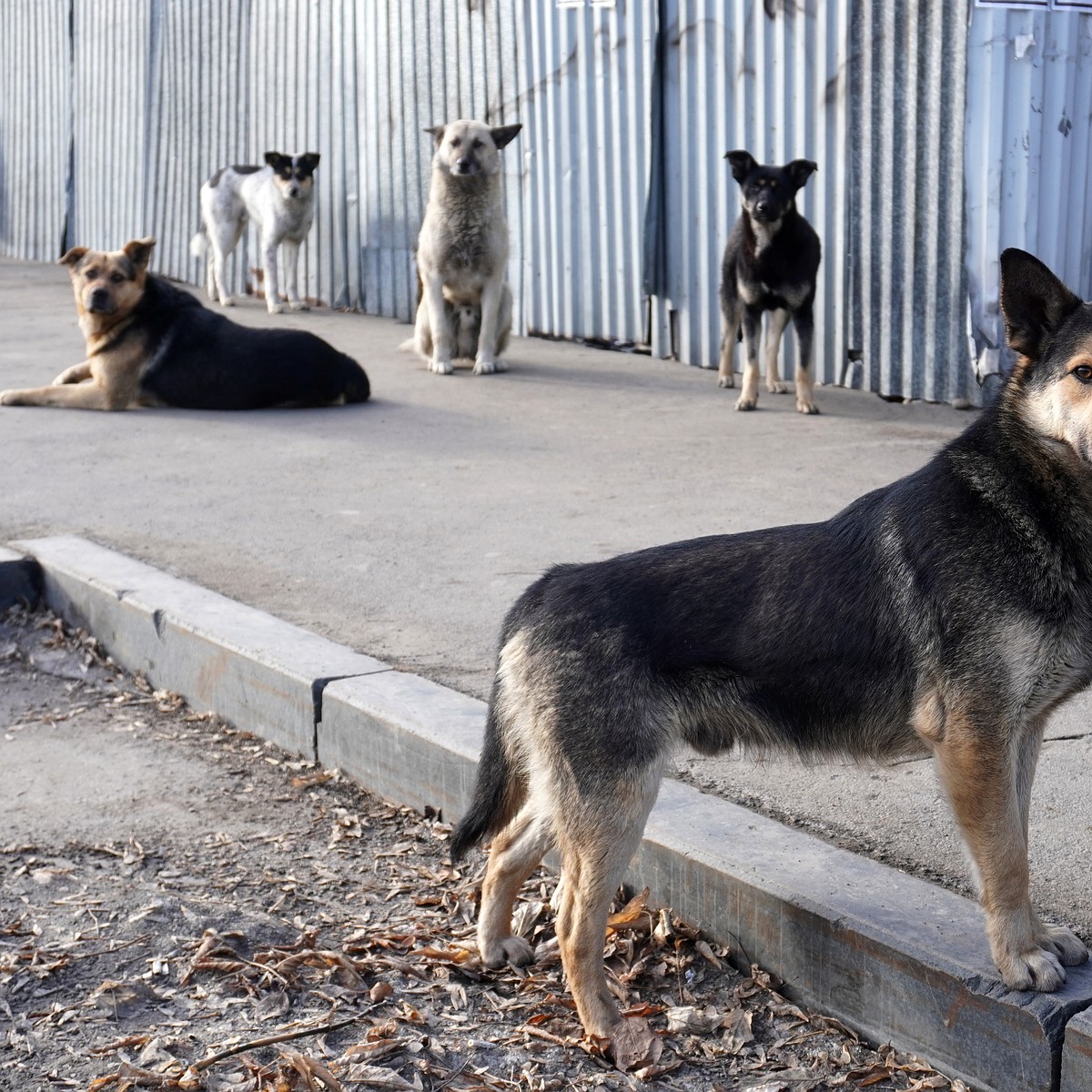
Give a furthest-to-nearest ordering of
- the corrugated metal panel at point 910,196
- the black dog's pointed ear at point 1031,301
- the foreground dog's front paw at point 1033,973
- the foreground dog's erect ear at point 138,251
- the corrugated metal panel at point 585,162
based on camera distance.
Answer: the corrugated metal panel at point 585,162 → the foreground dog's erect ear at point 138,251 → the corrugated metal panel at point 910,196 → the black dog's pointed ear at point 1031,301 → the foreground dog's front paw at point 1033,973

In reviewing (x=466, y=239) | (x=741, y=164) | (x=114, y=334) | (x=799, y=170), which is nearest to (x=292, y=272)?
(x=466, y=239)

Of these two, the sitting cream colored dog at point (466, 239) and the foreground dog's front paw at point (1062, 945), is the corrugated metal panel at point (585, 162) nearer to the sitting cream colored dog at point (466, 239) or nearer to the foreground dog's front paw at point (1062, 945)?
the sitting cream colored dog at point (466, 239)

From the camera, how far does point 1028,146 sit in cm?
869

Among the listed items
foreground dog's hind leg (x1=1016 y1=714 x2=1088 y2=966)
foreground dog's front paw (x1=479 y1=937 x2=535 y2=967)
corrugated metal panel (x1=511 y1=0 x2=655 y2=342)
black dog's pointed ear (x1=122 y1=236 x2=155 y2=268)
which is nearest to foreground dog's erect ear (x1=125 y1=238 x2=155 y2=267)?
black dog's pointed ear (x1=122 y1=236 x2=155 y2=268)

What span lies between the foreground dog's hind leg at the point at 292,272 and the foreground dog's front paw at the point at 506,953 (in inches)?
488

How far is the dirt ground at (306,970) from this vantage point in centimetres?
292

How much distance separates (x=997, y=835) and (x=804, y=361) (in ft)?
22.7

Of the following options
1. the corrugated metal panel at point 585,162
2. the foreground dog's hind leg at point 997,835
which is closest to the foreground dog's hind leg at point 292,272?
the corrugated metal panel at point 585,162

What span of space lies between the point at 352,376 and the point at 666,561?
7118 mm

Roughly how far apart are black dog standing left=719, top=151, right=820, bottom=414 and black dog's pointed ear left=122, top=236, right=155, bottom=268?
4.02 m

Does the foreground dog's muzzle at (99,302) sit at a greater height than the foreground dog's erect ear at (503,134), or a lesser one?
lesser

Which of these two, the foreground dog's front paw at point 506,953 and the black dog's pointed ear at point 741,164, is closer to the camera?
the foreground dog's front paw at point 506,953

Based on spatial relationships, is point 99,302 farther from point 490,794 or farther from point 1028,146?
point 490,794

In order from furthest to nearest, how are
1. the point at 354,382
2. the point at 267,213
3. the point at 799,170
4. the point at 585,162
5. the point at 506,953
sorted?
1. the point at 267,213
2. the point at 585,162
3. the point at 354,382
4. the point at 799,170
5. the point at 506,953
